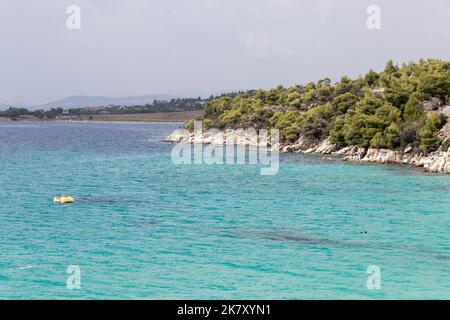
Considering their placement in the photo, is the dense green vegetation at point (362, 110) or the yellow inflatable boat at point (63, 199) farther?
the dense green vegetation at point (362, 110)

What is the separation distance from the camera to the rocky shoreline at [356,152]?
189 feet

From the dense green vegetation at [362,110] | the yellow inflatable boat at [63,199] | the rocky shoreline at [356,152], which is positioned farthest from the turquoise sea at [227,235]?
the dense green vegetation at [362,110]

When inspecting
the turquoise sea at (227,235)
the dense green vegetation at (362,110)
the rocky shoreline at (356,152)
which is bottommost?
the turquoise sea at (227,235)

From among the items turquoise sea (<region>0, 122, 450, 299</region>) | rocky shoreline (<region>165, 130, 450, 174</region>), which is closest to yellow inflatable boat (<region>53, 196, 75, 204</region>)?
turquoise sea (<region>0, 122, 450, 299</region>)

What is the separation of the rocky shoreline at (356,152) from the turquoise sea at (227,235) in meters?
2.64

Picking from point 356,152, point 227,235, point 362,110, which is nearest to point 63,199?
point 227,235

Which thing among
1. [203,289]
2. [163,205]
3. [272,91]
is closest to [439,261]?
[203,289]

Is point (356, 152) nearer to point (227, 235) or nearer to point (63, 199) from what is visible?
point (63, 199)

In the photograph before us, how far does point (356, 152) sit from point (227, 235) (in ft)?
139

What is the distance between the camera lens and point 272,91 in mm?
116875

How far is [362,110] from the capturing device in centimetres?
7638

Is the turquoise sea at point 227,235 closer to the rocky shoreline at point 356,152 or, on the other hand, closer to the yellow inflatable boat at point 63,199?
the yellow inflatable boat at point 63,199

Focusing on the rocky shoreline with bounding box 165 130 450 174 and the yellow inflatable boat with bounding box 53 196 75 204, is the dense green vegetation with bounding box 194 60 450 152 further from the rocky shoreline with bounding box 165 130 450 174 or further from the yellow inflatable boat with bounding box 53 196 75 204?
the yellow inflatable boat with bounding box 53 196 75 204

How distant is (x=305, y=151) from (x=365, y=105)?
9.92 metres
